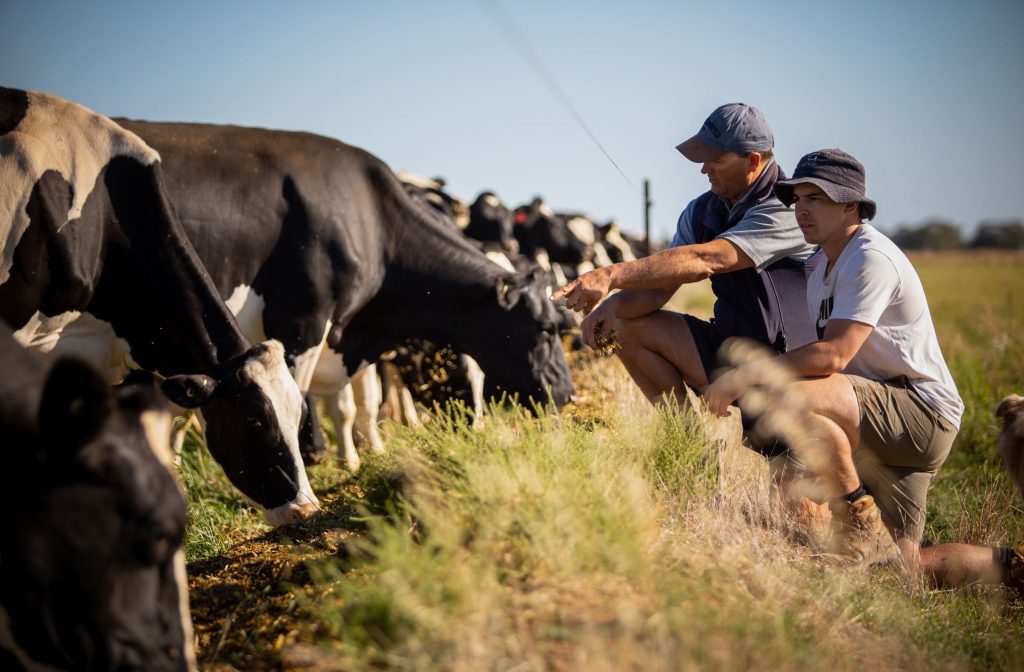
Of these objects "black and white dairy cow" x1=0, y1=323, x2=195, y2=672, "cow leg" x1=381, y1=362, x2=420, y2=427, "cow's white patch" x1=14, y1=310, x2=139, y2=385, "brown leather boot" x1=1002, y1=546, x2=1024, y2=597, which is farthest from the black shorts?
"cow leg" x1=381, y1=362, x2=420, y2=427

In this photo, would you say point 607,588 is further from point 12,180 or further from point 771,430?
point 12,180

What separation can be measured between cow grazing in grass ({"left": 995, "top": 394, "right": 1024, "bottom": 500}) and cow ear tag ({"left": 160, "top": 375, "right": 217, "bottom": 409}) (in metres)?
4.03

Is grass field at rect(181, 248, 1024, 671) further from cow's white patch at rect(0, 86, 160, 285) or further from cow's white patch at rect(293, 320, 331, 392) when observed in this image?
cow's white patch at rect(0, 86, 160, 285)

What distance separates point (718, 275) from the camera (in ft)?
18.0

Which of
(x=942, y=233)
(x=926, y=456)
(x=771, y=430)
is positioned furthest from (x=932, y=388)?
(x=942, y=233)

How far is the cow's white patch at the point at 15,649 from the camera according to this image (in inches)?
108

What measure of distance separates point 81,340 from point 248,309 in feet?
4.56

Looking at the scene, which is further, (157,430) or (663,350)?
(663,350)

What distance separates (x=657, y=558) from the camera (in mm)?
3340

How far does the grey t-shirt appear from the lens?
199 inches

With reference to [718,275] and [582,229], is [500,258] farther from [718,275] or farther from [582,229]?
[582,229]

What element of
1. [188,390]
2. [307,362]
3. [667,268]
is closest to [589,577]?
[667,268]

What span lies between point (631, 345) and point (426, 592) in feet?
9.79

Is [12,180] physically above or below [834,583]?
above
